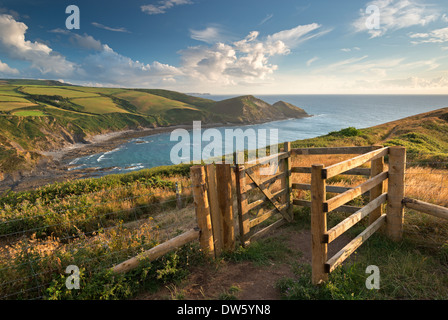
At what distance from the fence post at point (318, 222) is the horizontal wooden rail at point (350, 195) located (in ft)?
0.33

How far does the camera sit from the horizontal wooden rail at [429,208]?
401 centimetres

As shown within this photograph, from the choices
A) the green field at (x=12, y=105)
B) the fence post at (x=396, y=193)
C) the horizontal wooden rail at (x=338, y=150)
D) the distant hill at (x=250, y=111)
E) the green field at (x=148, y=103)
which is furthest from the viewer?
the green field at (x=148, y=103)

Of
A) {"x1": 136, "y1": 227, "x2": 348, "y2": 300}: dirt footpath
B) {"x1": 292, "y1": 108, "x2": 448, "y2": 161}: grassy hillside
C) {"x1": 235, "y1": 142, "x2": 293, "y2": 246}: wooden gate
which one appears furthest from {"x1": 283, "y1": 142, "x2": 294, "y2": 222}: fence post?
{"x1": 292, "y1": 108, "x2": 448, "y2": 161}: grassy hillside

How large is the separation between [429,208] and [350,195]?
165 centimetres

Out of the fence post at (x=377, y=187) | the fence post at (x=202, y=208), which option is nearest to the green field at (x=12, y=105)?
the fence post at (x=202, y=208)

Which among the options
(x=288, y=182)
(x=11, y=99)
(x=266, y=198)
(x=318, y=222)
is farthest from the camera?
(x=11, y=99)

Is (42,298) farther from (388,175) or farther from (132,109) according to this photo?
(132,109)

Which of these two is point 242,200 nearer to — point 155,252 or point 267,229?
point 267,229

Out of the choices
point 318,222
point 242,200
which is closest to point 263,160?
point 242,200

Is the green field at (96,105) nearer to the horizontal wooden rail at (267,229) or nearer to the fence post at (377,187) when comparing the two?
the horizontal wooden rail at (267,229)

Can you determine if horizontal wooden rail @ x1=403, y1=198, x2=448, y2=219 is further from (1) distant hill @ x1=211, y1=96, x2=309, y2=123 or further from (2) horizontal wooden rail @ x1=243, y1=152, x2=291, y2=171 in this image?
(1) distant hill @ x1=211, y1=96, x2=309, y2=123

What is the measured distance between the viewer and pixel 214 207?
4430mm

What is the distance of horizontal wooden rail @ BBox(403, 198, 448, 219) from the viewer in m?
4.01
